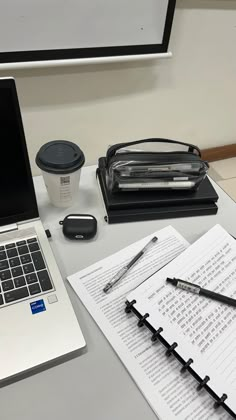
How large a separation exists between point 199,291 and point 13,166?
0.36 metres

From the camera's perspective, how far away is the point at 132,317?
538mm

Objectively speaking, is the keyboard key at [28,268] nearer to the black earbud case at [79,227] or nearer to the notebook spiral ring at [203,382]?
the black earbud case at [79,227]

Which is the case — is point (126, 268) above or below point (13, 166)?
below

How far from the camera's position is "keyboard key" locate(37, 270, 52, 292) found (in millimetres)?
537

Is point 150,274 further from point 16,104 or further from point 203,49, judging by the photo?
point 203,49

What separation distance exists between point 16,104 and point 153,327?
0.39 meters

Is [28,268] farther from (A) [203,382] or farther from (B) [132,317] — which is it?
(A) [203,382]

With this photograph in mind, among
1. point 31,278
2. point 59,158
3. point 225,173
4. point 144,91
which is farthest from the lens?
point 225,173

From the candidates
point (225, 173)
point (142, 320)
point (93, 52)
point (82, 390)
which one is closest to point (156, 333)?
point (142, 320)

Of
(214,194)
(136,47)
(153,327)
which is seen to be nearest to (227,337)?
(153,327)

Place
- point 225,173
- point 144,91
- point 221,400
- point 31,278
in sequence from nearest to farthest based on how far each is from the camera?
point 221,400, point 31,278, point 144,91, point 225,173

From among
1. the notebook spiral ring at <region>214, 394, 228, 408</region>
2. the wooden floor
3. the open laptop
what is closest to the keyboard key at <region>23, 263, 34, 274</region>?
the open laptop

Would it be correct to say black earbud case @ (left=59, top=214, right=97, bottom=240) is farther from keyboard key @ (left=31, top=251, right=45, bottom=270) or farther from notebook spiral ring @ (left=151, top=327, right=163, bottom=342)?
notebook spiral ring @ (left=151, top=327, right=163, bottom=342)

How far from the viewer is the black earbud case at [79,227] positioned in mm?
661
